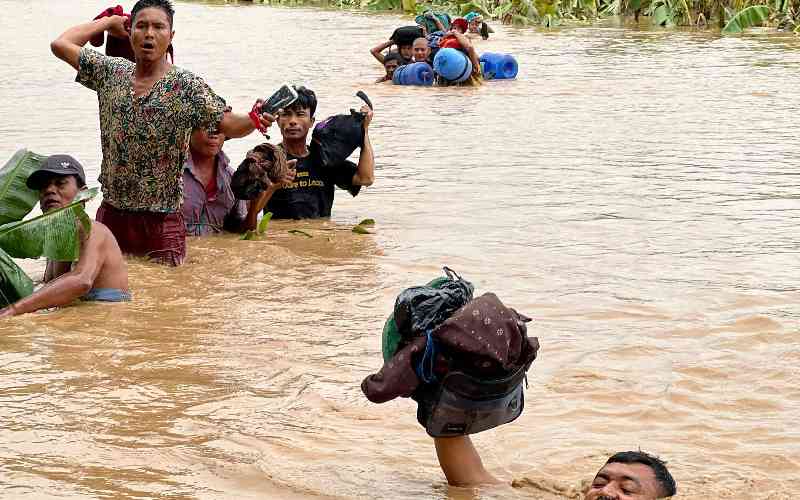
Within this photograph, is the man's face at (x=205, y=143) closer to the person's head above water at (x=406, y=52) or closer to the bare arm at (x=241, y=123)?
the bare arm at (x=241, y=123)

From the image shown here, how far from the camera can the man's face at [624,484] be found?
3.59m

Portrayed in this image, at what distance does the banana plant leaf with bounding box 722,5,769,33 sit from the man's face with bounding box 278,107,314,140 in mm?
17857

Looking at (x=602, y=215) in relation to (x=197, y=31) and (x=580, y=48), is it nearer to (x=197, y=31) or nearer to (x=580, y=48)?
(x=580, y=48)

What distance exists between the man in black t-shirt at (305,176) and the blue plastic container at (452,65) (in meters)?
7.67

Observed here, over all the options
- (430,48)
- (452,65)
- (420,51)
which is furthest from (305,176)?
(430,48)

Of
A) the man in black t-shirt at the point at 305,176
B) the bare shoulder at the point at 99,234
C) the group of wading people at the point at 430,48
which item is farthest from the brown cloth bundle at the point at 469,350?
the group of wading people at the point at 430,48

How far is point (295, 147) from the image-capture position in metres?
Result: 8.05

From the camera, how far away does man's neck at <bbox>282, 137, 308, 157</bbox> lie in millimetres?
8047

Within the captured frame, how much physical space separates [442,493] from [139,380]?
1559mm

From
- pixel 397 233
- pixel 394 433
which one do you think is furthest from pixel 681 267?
pixel 394 433

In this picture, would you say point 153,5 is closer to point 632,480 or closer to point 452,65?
point 632,480

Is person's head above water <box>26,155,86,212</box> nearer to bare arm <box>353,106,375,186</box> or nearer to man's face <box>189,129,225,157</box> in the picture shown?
man's face <box>189,129,225,157</box>

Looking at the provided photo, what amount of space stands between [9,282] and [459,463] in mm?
2783

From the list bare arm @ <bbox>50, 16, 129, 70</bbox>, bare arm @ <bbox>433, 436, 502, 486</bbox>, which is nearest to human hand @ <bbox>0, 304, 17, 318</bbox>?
bare arm @ <bbox>50, 16, 129, 70</bbox>
